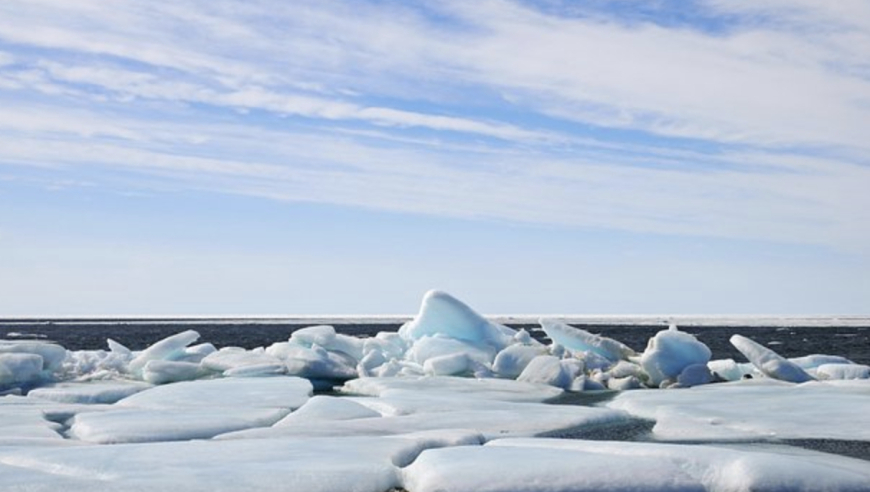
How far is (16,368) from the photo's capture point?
44.1 ft

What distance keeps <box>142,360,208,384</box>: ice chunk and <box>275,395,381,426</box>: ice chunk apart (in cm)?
534

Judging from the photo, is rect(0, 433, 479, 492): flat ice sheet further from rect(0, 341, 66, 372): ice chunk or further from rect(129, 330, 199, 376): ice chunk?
rect(129, 330, 199, 376): ice chunk

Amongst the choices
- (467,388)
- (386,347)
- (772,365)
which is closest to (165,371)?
(386,347)

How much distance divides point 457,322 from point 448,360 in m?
1.32

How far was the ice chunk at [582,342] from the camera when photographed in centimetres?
1494

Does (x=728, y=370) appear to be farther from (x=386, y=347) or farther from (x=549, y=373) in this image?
(x=386, y=347)

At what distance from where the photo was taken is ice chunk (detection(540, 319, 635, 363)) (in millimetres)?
14938

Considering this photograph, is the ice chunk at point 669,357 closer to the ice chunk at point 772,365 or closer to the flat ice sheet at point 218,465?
the ice chunk at point 772,365

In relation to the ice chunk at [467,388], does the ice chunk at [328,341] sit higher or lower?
higher

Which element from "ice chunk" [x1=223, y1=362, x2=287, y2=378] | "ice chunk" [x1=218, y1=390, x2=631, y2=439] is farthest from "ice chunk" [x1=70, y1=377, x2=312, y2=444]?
"ice chunk" [x1=223, y1=362, x2=287, y2=378]

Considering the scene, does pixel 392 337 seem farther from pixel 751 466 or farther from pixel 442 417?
pixel 751 466

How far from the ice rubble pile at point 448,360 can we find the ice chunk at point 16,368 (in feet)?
0.04

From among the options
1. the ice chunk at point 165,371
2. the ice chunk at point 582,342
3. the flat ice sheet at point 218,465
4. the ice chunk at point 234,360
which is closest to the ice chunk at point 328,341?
the ice chunk at point 234,360

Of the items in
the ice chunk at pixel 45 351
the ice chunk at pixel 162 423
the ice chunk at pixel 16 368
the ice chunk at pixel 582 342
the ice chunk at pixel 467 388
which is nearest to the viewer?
the ice chunk at pixel 162 423
